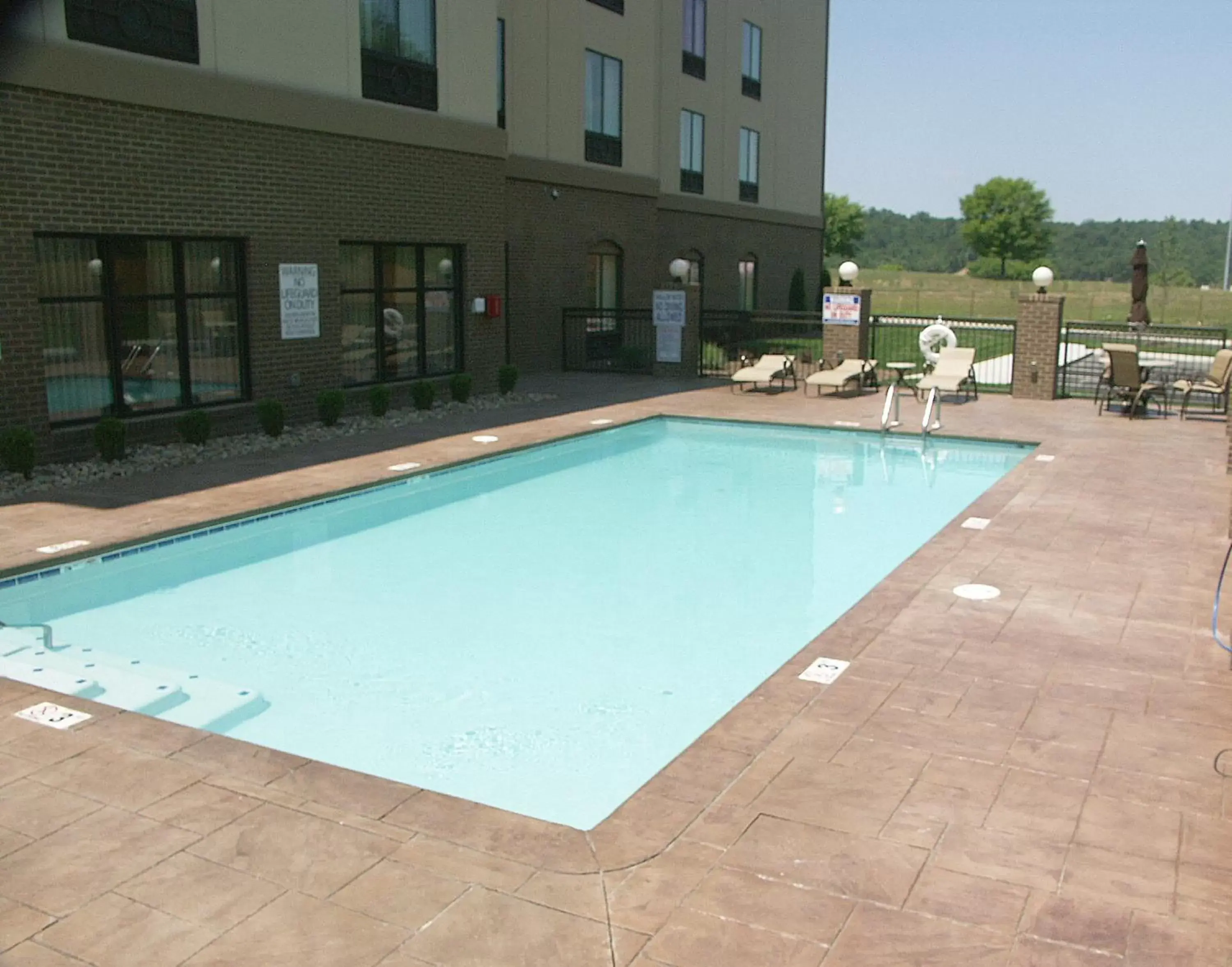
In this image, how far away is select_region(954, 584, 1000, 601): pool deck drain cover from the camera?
8.14 metres

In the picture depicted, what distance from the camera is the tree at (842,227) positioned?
99000 mm

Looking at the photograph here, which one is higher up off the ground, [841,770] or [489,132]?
[489,132]

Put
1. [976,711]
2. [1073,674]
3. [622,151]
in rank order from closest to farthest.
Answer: [976,711], [1073,674], [622,151]

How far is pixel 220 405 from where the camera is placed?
48.1ft

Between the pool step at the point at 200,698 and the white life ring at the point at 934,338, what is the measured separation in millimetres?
16548

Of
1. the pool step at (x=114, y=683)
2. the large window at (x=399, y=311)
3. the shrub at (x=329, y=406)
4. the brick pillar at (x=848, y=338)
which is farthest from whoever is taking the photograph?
the brick pillar at (x=848, y=338)

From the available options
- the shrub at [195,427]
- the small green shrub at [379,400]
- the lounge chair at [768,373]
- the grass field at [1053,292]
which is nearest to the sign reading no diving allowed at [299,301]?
the small green shrub at [379,400]

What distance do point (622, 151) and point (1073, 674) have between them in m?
21.1

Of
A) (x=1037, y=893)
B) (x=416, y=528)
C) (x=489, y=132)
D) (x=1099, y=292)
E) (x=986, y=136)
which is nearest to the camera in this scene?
(x=1037, y=893)

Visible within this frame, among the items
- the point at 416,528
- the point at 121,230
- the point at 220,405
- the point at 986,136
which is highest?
the point at 986,136

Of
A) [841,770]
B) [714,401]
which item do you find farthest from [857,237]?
[841,770]

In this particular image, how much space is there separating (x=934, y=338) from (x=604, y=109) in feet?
28.4

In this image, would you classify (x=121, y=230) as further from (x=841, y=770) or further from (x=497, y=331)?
(x=841, y=770)

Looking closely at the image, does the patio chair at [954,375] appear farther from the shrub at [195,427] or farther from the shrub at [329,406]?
the shrub at [195,427]
